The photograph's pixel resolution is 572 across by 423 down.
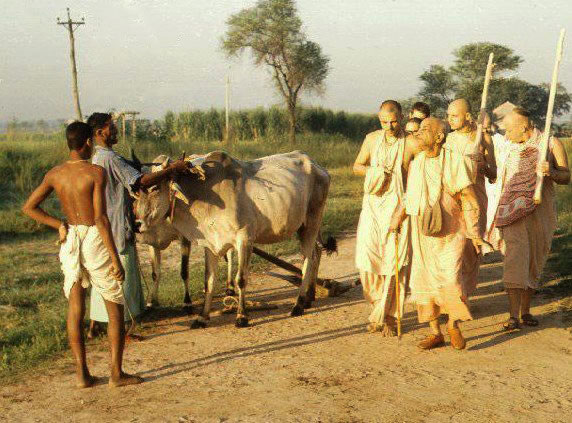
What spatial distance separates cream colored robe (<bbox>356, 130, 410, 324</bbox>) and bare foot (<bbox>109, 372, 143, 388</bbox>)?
7.62 feet

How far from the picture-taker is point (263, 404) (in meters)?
4.98

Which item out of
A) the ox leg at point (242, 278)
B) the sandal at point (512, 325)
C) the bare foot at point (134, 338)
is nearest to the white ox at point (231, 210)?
the ox leg at point (242, 278)

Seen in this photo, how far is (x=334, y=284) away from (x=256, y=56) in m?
30.6

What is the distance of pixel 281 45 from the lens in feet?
120

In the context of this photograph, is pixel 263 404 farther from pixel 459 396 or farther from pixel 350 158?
pixel 350 158

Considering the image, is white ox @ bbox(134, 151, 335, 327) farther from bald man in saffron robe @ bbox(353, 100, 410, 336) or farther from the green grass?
the green grass

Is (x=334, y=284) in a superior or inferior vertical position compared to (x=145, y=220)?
inferior

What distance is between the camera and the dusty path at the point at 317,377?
4.86 m

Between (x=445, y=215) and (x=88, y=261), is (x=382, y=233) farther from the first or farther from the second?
(x=88, y=261)

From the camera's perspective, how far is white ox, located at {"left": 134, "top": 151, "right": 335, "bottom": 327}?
680cm

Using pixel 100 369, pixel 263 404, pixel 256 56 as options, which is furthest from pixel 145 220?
pixel 256 56

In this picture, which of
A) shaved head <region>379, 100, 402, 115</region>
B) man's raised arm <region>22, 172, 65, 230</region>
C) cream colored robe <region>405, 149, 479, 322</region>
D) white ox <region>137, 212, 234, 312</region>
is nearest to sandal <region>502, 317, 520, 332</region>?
cream colored robe <region>405, 149, 479, 322</region>

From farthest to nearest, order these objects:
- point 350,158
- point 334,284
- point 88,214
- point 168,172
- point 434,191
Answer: point 350,158 → point 334,284 → point 168,172 → point 434,191 → point 88,214

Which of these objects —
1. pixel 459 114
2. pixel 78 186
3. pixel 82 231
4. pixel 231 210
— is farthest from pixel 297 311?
pixel 78 186
